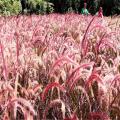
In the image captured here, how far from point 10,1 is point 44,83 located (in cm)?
1172

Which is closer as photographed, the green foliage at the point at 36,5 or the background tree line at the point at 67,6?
the green foliage at the point at 36,5

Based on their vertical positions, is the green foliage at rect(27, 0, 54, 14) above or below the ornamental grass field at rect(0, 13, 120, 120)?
below

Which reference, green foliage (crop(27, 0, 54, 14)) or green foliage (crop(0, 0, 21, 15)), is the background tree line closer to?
green foliage (crop(27, 0, 54, 14))

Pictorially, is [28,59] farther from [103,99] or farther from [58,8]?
[58,8]

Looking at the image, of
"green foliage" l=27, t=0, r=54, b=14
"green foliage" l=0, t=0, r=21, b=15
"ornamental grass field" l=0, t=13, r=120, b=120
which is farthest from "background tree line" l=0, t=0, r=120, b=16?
"ornamental grass field" l=0, t=13, r=120, b=120

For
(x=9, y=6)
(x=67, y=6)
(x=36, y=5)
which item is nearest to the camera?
(x=9, y=6)

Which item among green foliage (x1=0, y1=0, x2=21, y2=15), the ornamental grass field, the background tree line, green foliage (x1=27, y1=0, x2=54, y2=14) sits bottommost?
the background tree line

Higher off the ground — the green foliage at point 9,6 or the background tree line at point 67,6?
the green foliage at point 9,6

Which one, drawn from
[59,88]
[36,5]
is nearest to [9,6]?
[36,5]

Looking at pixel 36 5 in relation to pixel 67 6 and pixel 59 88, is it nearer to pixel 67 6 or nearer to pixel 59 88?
pixel 67 6

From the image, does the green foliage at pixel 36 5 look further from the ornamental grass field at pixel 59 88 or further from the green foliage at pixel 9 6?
the ornamental grass field at pixel 59 88

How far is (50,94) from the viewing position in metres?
2.39

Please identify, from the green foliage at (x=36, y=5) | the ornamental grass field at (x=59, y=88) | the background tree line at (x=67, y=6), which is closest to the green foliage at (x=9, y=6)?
the green foliage at (x=36, y=5)

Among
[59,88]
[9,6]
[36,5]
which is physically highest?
[59,88]
